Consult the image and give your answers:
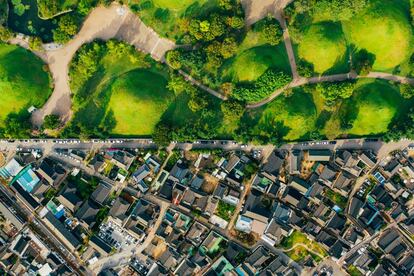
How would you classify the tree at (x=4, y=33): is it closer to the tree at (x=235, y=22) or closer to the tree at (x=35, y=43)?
the tree at (x=35, y=43)

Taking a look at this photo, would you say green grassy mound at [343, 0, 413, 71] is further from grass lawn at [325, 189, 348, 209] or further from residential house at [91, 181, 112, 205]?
residential house at [91, 181, 112, 205]

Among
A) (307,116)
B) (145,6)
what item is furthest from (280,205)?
(145,6)

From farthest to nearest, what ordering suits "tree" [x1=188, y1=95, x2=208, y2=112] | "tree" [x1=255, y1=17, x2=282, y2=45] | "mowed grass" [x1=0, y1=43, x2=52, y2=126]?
"tree" [x1=188, y1=95, x2=208, y2=112] < "tree" [x1=255, y1=17, x2=282, y2=45] < "mowed grass" [x1=0, y1=43, x2=52, y2=126]

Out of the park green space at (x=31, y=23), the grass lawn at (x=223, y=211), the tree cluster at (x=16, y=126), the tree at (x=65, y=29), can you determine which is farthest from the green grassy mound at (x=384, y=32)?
the tree cluster at (x=16, y=126)

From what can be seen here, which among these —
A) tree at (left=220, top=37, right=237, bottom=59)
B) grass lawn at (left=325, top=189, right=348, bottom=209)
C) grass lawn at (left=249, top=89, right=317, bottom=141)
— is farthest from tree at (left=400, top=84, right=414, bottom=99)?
tree at (left=220, top=37, right=237, bottom=59)

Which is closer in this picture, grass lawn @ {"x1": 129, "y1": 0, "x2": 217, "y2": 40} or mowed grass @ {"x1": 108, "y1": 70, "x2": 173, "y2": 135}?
mowed grass @ {"x1": 108, "y1": 70, "x2": 173, "y2": 135}
